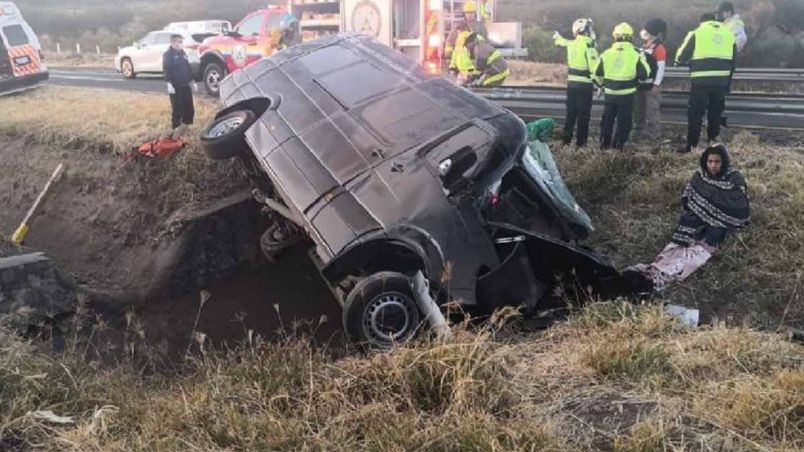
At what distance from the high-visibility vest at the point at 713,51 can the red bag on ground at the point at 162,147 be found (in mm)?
6055

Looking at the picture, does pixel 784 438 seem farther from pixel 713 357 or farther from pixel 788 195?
pixel 788 195

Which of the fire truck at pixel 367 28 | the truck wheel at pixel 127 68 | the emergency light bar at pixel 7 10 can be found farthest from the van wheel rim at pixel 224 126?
the truck wheel at pixel 127 68

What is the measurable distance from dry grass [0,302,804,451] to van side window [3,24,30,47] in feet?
43.8

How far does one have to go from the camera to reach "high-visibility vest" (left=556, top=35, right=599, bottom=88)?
8516mm

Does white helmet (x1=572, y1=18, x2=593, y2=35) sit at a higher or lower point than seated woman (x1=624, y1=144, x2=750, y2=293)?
higher

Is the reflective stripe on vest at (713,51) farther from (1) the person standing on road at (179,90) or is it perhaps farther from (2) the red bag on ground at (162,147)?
(1) the person standing on road at (179,90)

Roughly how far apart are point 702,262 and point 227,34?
1033 cm

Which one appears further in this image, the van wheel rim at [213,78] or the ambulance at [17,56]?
the ambulance at [17,56]

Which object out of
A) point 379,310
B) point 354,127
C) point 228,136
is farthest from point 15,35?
point 379,310

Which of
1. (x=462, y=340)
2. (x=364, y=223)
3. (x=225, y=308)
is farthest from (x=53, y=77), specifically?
(x=462, y=340)

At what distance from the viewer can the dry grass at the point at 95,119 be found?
932 centimetres

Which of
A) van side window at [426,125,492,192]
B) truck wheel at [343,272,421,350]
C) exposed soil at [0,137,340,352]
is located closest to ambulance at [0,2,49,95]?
exposed soil at [0,137,340,352]

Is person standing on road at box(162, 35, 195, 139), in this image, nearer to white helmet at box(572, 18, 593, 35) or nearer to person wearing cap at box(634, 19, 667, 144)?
white helmet at box(572, 18, 593, 35)

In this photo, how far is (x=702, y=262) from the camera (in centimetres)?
596
